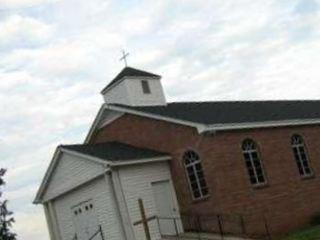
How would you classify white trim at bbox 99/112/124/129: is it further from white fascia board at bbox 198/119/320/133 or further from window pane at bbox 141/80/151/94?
white fascia board at bbox 198/119/320/133

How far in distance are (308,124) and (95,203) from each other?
1250cm

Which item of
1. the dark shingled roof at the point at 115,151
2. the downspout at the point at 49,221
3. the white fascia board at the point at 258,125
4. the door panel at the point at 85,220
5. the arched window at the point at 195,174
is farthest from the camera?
the downspout at the point at 49,221

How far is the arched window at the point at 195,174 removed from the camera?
31203 millimetres

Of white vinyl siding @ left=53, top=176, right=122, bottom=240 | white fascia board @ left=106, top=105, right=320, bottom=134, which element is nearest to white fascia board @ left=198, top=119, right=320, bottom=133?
white fascia board @ left=106, top=105, right=320, bottom=134

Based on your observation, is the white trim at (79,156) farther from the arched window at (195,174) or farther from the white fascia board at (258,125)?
the white fascia board at (258,125)

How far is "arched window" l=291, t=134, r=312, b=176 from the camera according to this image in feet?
117

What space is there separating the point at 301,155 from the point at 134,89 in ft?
30.1

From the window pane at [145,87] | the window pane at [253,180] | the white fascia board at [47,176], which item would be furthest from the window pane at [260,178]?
the white fascia board at [47,176]

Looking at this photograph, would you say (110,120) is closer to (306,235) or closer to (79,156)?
(79,156)

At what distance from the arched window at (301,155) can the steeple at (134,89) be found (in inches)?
282

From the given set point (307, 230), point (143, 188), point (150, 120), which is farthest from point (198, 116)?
point (307, 230)

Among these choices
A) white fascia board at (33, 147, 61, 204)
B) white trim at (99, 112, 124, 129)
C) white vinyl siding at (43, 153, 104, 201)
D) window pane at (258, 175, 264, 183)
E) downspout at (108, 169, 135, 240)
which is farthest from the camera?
white trim at (99, 112, 124, 129)

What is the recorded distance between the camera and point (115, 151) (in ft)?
106

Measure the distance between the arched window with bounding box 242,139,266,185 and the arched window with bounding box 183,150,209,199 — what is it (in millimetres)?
2334
